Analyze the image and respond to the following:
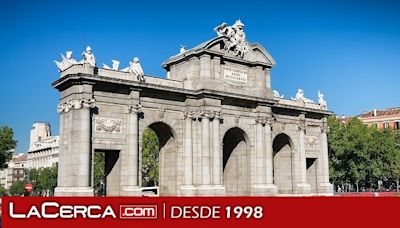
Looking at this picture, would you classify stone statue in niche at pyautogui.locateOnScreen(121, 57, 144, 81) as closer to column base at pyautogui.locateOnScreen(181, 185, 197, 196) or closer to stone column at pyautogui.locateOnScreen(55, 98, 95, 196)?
stone column at pyautogui.locateOnScreen(55, 98, 95, 196)

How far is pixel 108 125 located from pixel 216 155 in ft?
29.0

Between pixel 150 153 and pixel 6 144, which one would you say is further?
pixel 150 153

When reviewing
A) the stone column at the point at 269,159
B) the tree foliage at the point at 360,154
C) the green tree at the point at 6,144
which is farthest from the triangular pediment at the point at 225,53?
the tree foliage at the point at 360,154

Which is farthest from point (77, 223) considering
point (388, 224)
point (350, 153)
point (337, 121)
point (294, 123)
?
point (337, 121)

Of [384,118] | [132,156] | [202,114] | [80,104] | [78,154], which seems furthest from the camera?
[384,118]

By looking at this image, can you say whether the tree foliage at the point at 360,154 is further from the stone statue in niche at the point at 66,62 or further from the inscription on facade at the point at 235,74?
the stone statue in niche at the point at 66,62

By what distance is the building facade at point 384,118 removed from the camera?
3691 inches

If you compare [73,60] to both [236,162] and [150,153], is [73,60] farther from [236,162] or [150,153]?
[150,153]

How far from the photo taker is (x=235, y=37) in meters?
38.7

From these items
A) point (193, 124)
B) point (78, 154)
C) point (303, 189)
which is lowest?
point (303, 189)

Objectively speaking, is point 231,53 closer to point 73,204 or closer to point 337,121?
point 73,204

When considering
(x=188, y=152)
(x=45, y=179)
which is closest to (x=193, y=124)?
(x=188, y=152)

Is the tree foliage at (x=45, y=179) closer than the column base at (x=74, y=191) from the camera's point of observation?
No

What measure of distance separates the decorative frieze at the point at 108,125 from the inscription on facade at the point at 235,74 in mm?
10347
